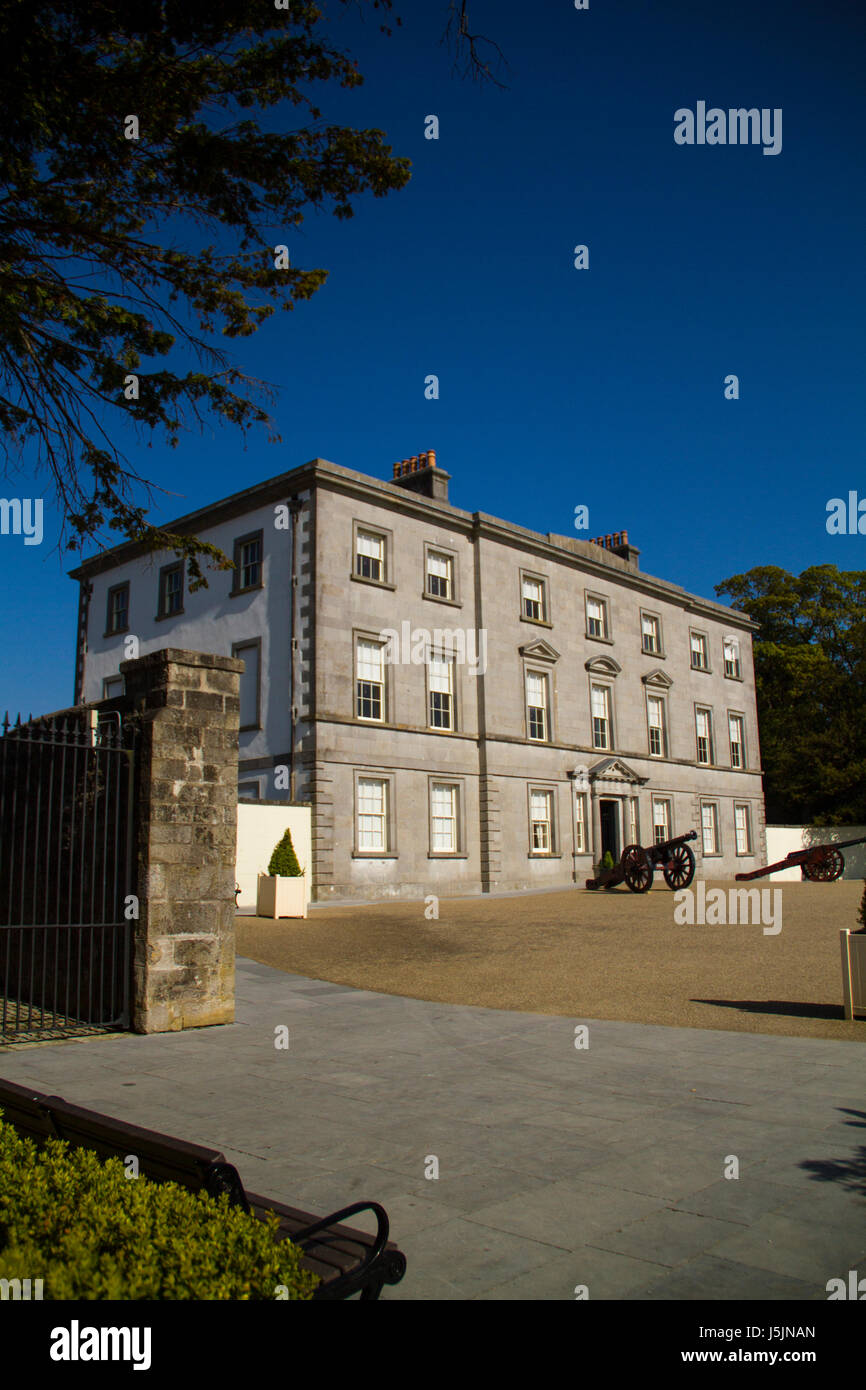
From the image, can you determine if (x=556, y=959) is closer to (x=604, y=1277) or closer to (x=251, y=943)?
(x=251, y=943)

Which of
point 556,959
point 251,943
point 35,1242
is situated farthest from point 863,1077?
point 251,943

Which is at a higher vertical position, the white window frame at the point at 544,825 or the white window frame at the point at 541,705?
the white window frame at the point at 541,705

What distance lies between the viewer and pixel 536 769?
99.5 feet

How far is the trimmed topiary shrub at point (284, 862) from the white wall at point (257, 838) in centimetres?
56

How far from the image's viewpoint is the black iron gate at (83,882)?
8.64m

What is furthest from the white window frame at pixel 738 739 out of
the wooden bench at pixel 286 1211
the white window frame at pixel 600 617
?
the wooden bench at pixel 286 1211

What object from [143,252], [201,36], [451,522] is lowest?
[143,252]

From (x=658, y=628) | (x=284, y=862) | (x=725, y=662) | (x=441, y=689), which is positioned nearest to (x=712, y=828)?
(x=725, y=662)

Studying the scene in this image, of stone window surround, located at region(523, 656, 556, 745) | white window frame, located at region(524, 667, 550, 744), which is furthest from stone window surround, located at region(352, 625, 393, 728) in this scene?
white window frame, located at region(524, 667, 550, 744)

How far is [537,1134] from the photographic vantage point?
5.48 m

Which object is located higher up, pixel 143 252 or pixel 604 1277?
pixel 143 252

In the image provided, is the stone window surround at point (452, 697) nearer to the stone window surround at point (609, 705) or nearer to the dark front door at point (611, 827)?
the stone window surround at point (609, 705)

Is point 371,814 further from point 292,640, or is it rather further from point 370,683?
point 292,640
